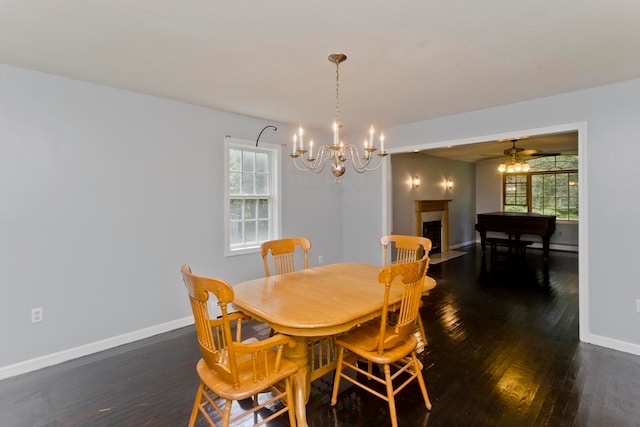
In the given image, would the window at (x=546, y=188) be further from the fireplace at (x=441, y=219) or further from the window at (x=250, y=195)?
the window at (x=250, y=195)

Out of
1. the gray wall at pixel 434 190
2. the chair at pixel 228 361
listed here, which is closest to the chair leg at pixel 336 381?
the chair at pixel 228 361

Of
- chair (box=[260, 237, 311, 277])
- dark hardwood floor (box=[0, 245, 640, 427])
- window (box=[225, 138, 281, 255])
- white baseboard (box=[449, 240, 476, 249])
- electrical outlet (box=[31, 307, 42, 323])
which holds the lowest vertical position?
dark hardwood floor (box=[0, 245, 640, 427])

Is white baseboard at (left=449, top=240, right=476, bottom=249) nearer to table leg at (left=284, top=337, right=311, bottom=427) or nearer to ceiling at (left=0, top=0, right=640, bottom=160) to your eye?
ceiling at (left=0, top=0, right=640, bottom=160)

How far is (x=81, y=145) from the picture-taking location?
113 inches

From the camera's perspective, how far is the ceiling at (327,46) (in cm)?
180

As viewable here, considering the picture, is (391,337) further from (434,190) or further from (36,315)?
(434,190)

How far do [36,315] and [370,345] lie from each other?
2.80 metres

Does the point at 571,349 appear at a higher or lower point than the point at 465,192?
lower

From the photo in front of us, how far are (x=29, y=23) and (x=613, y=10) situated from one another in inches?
136

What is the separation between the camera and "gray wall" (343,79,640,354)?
2.91 metres

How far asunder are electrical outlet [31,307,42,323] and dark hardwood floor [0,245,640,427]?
1.40 feet

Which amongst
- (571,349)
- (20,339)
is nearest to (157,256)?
(20,339)

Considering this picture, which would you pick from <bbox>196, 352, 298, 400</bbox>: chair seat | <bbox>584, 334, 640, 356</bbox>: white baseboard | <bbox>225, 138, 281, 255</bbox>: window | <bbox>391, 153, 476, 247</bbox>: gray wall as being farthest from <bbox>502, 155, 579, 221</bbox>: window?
<bbox>196, 352, 298, 400</bbox>: chair seat

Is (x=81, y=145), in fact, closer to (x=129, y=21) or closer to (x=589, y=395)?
(x=129, y=21)
